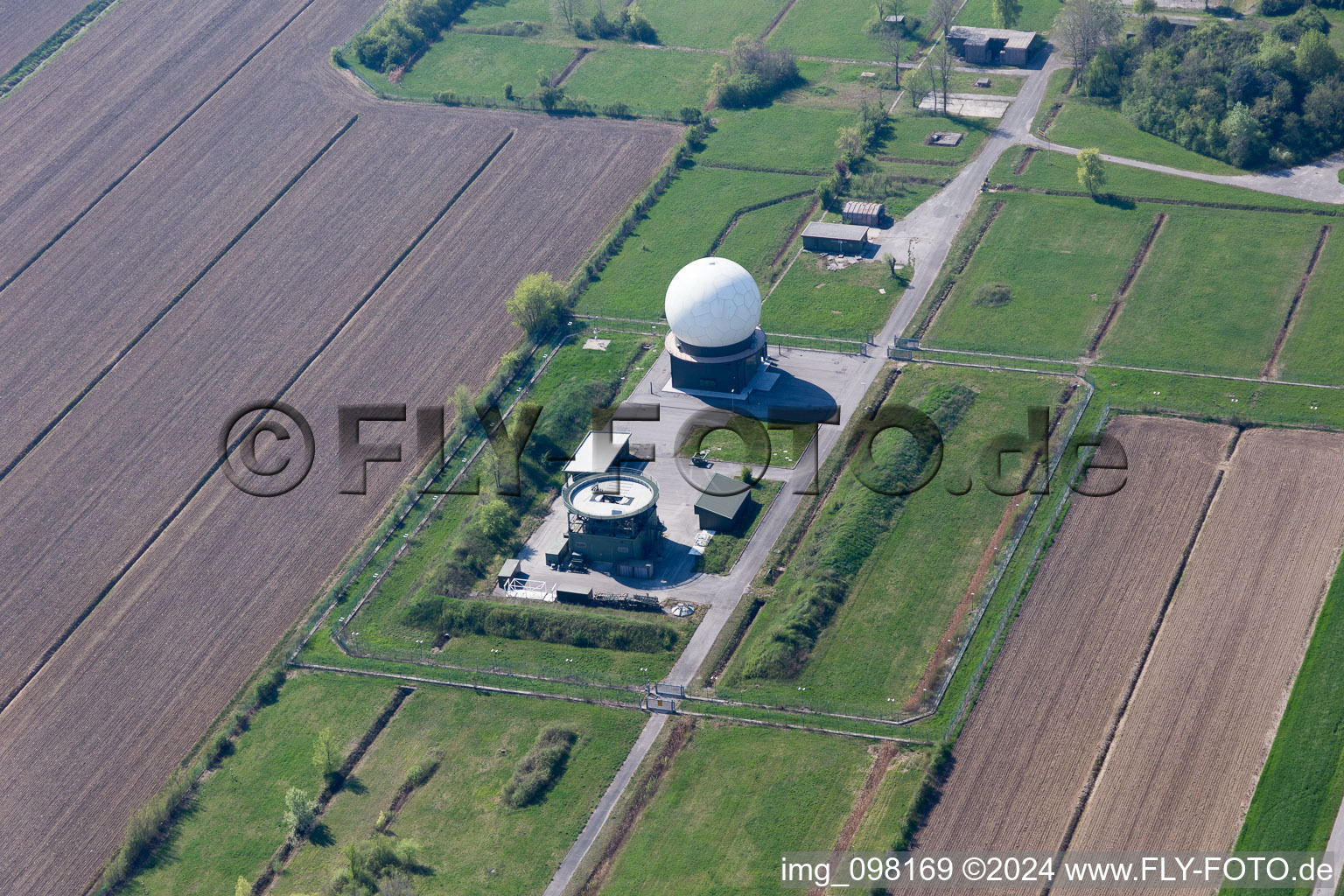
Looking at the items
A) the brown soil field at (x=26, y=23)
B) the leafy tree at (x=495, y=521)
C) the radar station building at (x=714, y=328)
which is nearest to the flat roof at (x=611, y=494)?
the leafy tree at (x=495, y=521)

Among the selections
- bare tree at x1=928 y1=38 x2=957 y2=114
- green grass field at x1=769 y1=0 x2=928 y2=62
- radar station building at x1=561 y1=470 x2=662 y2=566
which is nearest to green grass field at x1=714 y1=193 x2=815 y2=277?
bare tree at x1=928 y1=38 x2=957 y2=114

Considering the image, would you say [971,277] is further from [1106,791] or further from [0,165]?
[0,165]

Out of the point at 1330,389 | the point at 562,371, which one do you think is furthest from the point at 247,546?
the point at 1330,389

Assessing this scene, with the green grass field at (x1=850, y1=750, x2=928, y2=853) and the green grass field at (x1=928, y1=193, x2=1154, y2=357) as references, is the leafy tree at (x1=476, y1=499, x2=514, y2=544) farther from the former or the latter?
the green grass field at (x1=928, y1=193, x2=1154, y2=357)

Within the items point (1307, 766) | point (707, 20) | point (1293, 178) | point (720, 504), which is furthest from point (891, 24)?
point (1307, 766)

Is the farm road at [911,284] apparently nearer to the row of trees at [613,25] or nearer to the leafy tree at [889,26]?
the leafy tree at [889,26]

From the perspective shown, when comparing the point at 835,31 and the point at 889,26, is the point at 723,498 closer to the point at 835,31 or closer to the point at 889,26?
the point at 889,26
